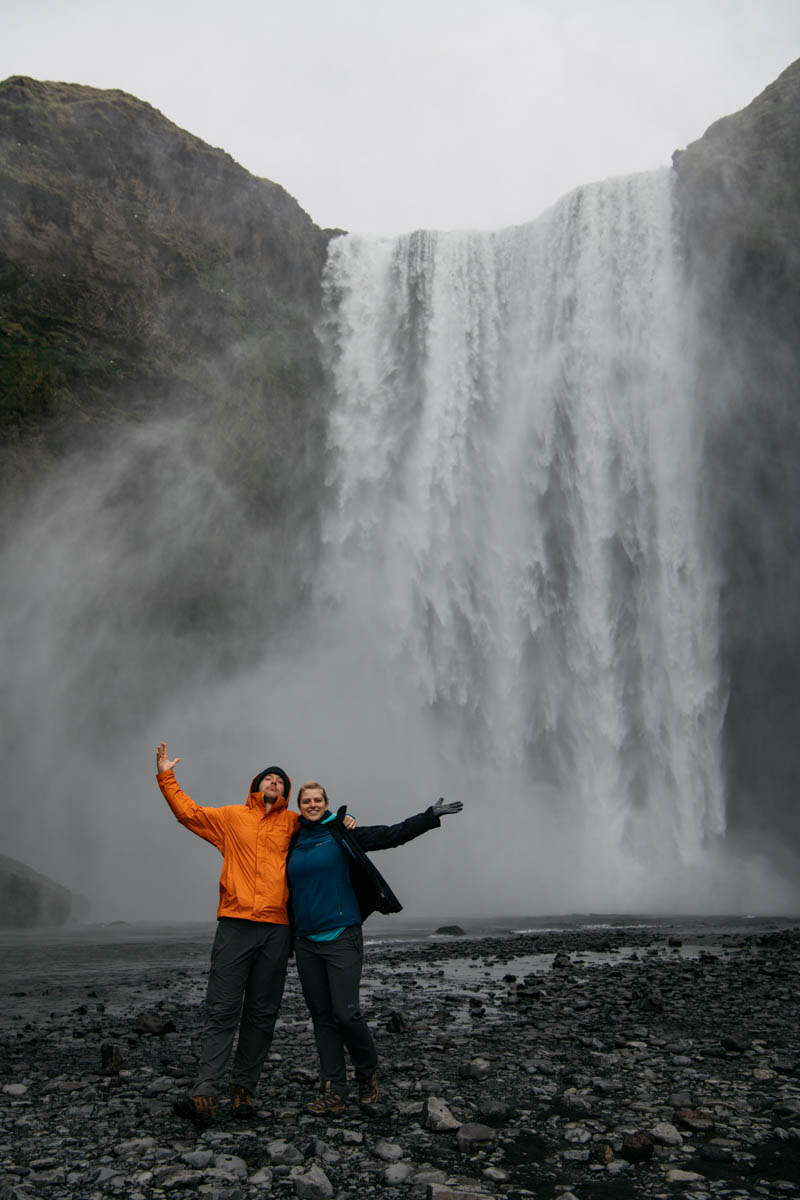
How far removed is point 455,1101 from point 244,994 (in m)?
1.54

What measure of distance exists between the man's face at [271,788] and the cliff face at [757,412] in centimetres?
2983

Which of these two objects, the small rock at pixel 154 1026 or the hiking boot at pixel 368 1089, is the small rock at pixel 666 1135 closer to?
the hiking boot at pixel 368 1089

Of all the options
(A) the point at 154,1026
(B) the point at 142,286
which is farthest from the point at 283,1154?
(B) the point at 142,286

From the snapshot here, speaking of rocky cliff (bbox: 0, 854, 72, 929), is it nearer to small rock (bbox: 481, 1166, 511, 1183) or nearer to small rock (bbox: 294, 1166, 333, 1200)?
small rock (bbox: 294, 1166, 333, 1200)

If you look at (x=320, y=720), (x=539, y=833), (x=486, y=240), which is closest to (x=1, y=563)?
(x=320, y=720)

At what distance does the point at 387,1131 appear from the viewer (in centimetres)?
485

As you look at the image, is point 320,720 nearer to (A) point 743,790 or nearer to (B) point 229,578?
(B) point 229,578

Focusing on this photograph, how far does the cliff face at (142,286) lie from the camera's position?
33188 mm

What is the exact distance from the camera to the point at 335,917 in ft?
17.6

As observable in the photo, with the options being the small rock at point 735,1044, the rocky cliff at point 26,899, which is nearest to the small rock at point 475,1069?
the small rock at point 735,1044

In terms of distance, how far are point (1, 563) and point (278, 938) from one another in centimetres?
2966

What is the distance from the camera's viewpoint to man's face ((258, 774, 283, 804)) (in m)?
5.72

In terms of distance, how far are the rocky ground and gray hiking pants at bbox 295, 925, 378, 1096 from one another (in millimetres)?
303

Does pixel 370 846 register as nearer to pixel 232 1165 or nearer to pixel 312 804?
pixel 312 804
